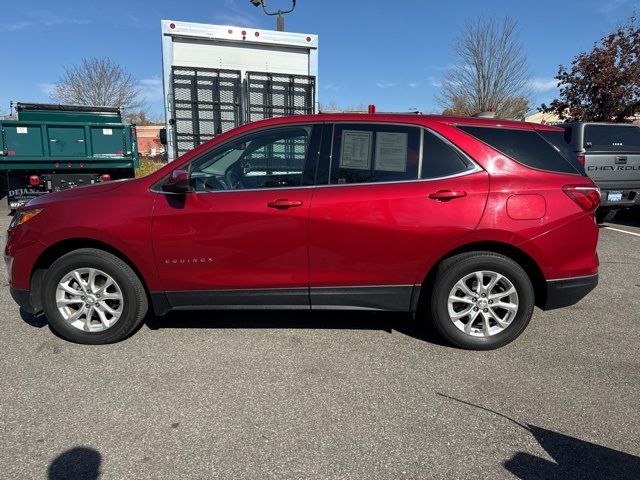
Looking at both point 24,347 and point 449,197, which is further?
point 24,347

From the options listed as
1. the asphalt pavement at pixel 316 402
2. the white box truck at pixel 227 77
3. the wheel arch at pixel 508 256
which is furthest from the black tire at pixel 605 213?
the wheel arch at pixel 508 256

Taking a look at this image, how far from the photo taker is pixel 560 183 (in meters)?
3.55

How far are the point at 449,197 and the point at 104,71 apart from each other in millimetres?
33737

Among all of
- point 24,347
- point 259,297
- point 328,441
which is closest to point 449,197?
point 259,297

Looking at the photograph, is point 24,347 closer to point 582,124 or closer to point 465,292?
point 465,292

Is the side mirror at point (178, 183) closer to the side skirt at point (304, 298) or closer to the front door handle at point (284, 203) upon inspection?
the front door handle at point (284, 203)

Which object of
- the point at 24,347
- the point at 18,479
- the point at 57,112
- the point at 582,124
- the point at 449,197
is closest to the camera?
the point at 18,479

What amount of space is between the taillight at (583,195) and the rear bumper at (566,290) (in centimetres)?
54

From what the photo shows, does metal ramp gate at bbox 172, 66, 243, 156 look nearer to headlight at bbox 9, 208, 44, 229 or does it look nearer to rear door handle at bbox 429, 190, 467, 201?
headlight at bbox 9, 208, 44, 229

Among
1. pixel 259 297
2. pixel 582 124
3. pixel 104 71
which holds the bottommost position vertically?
pixel 259 297

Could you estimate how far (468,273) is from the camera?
11.7 ft

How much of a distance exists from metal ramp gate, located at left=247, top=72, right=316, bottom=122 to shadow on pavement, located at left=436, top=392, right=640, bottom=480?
725 centimetres

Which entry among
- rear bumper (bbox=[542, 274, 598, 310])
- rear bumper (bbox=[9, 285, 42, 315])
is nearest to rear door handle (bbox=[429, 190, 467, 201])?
rear bumper (bbox=[542, 274, 598, 310])

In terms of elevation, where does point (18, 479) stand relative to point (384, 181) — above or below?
below
